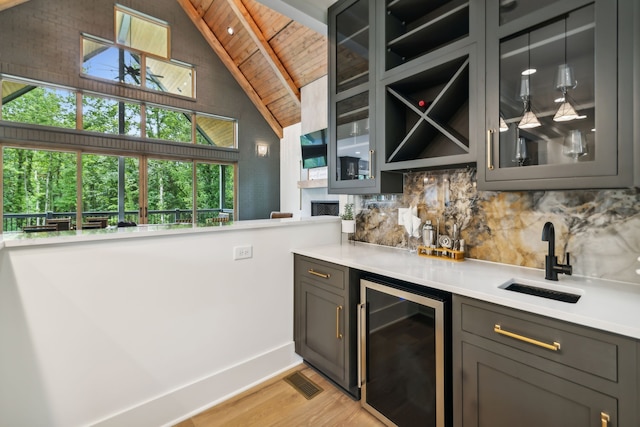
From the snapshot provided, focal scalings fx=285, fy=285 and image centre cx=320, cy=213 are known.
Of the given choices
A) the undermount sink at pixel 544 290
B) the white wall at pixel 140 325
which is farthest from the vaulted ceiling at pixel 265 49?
the undermount sink at pixel 544 290

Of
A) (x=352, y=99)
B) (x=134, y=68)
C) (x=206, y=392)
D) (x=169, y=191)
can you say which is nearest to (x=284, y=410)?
(x=206, y=392)

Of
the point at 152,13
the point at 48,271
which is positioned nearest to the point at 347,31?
the point at 48,271

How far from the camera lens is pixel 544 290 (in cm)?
135

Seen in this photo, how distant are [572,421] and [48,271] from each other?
228 cm

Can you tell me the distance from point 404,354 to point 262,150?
21.8ft

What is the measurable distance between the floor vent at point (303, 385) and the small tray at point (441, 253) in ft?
4.05

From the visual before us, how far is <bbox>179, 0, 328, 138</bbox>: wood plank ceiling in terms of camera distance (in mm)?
5180

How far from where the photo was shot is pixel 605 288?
4.21 ft

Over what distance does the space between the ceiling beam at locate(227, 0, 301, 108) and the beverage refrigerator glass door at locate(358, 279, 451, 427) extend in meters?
5.22

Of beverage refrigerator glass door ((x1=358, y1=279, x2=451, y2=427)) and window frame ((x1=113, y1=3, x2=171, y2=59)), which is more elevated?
window frame ((x1=113, y1=3, x2=171, y2=59))

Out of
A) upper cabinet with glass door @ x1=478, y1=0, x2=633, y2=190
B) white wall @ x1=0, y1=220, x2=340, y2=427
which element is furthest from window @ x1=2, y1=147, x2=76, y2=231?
upper cabinet with glass door @ x1=478, y1=0, x2=633, y2=190

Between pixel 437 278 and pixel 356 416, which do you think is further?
pixel 356 416

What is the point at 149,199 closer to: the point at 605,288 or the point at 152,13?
the point at 152,13

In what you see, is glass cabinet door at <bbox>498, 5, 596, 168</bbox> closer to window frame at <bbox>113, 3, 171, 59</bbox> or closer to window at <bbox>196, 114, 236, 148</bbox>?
window at <bbox>196, 114, 236, 148</bbox>
